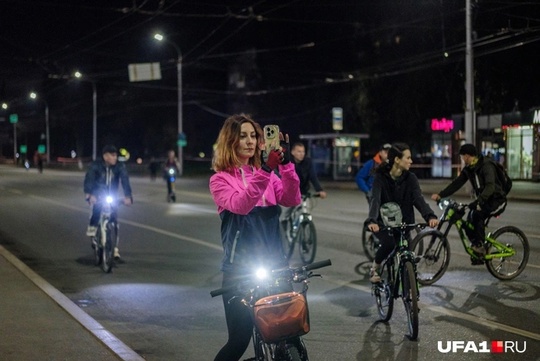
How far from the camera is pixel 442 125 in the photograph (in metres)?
38.3

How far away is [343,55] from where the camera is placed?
192 feet

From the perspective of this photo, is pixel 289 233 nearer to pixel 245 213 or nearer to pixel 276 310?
pixel 245 213

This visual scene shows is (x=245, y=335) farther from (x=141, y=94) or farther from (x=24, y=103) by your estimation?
(x=24, y=103)

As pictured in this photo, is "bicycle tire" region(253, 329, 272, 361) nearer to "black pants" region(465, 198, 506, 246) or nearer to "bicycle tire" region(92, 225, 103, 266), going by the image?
"black pants" region(465, 198, 506, 246)

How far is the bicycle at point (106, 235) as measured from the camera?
10312 millimetres

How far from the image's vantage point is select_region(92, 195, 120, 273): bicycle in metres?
10.3

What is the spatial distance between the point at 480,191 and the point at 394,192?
90.9 inches

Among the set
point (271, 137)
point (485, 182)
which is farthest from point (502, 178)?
point (271, 137)

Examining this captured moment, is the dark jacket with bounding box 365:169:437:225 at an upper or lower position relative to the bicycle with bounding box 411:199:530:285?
upper

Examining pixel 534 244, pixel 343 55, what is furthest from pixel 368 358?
pixel 343 55

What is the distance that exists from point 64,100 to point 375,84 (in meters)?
51.8

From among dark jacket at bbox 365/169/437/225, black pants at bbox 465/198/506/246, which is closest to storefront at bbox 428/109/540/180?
black pants at bbox 465/198/506/246

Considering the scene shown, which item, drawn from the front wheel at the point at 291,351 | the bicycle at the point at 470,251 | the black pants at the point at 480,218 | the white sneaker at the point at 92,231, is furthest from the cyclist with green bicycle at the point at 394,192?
the white sneaker at the point at 92,231

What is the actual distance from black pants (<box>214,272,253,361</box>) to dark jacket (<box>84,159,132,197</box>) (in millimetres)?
6813
